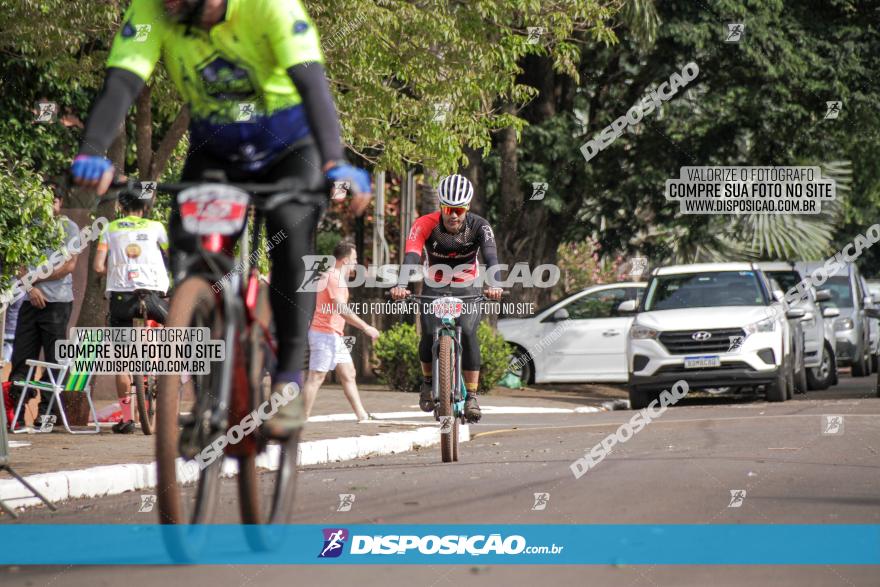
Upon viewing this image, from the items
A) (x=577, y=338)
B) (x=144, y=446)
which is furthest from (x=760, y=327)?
(x=144, y=446)

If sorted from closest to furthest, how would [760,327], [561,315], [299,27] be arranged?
[299,27] < [760,327] < [561,315]

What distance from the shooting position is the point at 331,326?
14477mm

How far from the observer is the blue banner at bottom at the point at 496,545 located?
6234mm

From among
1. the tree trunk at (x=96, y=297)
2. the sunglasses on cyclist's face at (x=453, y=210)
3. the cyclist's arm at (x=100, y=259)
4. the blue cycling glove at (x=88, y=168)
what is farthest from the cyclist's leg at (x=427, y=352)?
the blue cycling glove at (x=88, y=168)

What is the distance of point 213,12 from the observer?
16.6ft

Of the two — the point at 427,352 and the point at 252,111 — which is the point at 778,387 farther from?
the point at 252,111

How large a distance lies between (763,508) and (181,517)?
425 centimetres

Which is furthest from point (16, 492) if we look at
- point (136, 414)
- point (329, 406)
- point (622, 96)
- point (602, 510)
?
point (622, 96)

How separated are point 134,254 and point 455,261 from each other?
115 inches

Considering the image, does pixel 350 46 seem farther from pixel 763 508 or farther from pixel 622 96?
pixel 622 96

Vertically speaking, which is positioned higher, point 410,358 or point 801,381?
point 410,358

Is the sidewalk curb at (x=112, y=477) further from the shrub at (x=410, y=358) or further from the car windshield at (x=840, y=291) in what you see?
the car windshield at (x=840, y=291)

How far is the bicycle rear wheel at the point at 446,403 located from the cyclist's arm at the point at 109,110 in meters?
6.64

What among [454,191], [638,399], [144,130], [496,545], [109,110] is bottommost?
[496,545]
